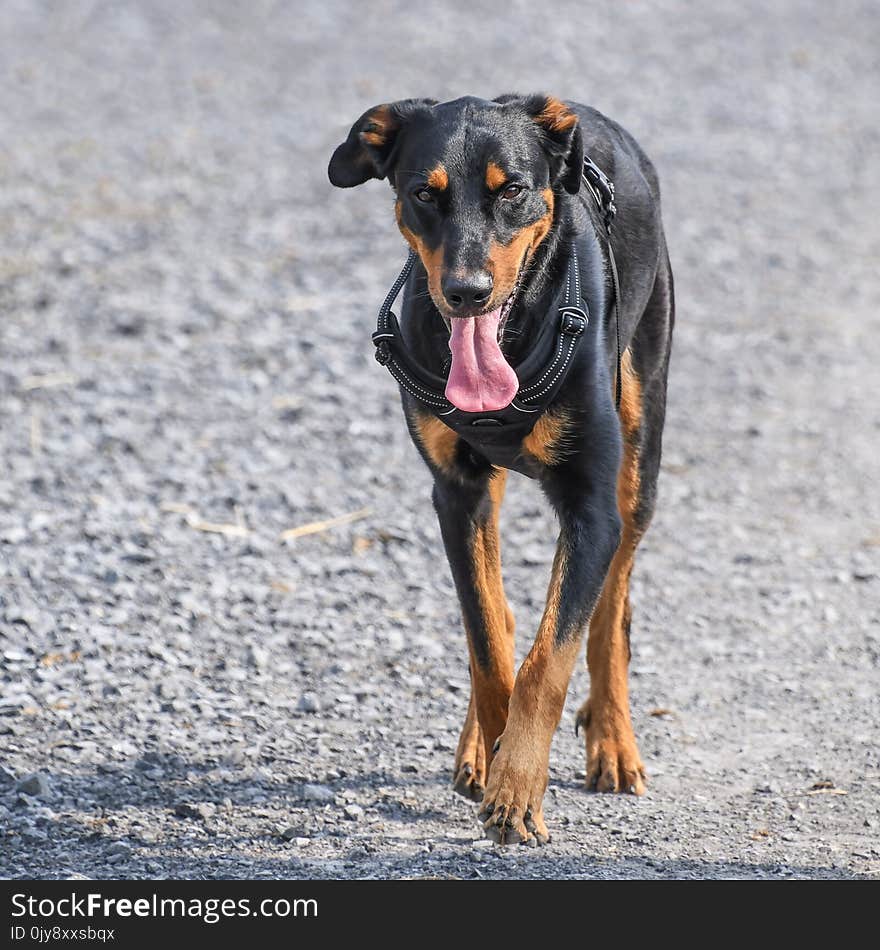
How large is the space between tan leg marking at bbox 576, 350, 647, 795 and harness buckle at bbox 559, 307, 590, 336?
740 mm

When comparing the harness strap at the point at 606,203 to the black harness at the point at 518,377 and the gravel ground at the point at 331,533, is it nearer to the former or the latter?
the black harness at the point at 518,377

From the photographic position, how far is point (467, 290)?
4039 millimetres

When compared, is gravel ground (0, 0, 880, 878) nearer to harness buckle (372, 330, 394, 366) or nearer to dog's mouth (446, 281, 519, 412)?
dog's mouth (446, 281, 519, 412)

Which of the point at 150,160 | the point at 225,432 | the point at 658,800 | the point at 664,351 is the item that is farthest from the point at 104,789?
the point at 150,160

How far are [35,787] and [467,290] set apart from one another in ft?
6.98

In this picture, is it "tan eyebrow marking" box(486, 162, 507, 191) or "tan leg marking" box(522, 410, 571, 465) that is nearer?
"tan eyebrow marking" box(486, 162, 507, 191)

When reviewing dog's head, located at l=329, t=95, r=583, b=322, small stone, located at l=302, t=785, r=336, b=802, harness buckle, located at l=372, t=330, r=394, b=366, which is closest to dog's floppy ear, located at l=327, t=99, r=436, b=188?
dog's head, located at l=329, t=95, r=583, b=322

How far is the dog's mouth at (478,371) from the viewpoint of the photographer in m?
4.23

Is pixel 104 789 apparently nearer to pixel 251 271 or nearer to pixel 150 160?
pixel 251 271

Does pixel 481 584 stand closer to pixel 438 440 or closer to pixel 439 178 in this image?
pixel 438 440

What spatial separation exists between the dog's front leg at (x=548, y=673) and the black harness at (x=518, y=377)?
0.75ft

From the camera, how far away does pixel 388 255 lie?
11188 mm

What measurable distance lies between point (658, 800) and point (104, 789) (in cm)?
181

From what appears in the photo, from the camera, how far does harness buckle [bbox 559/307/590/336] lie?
438cm
